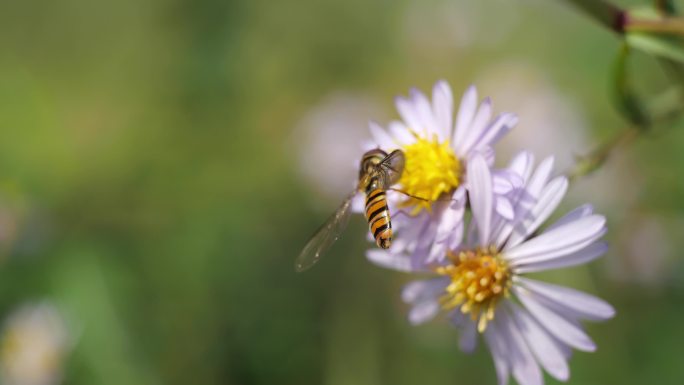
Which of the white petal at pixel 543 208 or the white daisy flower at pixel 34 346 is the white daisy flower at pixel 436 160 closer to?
the white petal at pixel 543 208

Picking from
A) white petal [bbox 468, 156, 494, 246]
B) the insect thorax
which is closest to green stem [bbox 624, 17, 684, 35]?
white petal [bbox 468, 156, 494, 246]

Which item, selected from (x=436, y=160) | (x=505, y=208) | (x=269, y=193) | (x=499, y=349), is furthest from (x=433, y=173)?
(x=269, y=193)

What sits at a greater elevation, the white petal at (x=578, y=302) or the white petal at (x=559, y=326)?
the white petal at (x=578, y=302)

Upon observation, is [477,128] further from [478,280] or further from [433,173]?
[478,280]

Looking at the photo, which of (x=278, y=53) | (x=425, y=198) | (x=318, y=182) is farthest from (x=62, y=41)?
(x=425, y=198)

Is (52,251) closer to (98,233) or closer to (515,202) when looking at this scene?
(98,233)

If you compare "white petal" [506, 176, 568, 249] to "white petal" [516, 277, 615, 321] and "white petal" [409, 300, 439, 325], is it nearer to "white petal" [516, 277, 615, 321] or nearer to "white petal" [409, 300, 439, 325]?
"white petal" [516, 277, 615, 321]

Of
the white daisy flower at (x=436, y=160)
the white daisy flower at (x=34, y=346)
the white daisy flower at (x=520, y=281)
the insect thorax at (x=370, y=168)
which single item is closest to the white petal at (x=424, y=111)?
the white daisy flower at (x=436, y=160)
